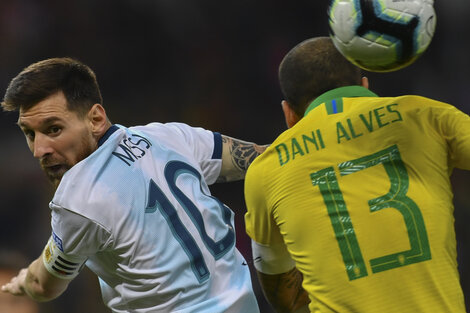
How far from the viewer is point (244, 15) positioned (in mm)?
7867

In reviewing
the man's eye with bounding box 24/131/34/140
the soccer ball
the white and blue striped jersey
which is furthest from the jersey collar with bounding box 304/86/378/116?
the man's eye with bounding box 24/131/34/140

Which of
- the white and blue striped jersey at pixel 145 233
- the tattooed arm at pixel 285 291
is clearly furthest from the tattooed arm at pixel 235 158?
the tattooed arm at pixel 285 291

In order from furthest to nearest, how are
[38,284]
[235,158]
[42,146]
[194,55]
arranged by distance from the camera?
[194,55]
[235,158]
[38,284]
[42,146]

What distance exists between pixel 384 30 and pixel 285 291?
1385 millimetres

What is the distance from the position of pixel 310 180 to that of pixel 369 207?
0.25 metres

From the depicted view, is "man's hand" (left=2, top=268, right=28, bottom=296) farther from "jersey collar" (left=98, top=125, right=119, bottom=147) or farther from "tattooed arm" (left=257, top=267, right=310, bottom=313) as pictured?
"tattooed arm" (left=257, top=267, right=310, bottom=313)

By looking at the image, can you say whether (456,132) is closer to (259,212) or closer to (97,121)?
(259,212)

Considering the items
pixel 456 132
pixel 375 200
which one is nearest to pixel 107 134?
pixel 375 200

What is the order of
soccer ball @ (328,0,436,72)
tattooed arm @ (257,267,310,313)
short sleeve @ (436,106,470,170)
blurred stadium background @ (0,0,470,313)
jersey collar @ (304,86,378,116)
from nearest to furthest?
short sleeve @ (436,106,470,170)
soccer ball @ (328,0,436,72)
jersey collar @ (304,86,378,116)
tattooed arm @ (257,267,310,313)
blurred stadium background @ (0,0,470,313)

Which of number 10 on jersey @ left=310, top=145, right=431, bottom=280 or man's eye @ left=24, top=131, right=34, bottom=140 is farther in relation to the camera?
man's eye @ left=24, top=131, right=34, bottom=140

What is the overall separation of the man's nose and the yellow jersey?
43.5 inches

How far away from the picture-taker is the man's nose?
3.41m

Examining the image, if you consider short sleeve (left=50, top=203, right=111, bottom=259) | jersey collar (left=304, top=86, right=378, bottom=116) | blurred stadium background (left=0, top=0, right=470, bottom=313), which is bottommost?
blurred stadium background (left=0, top=0, right=470, bottom=313)

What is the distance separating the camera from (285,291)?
11.7 feet
